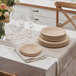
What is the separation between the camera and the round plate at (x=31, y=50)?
5.44 feet

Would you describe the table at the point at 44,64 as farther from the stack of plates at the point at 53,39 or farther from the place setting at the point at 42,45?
the stack of plates at the point at 53,39

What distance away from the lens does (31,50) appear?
5.69ft

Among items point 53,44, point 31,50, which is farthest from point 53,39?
point 31,50

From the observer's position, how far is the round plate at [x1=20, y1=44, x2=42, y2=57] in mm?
1657

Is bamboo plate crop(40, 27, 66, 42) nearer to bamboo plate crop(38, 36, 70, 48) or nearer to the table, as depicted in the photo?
bamboo plate crop(38, 36, 70, 48)

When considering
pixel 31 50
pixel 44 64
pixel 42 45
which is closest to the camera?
pixel 44 64

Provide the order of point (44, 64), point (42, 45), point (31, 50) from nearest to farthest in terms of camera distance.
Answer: point (44, 64)
point (31, 50)
point (42, 45)

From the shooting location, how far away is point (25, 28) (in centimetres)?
220

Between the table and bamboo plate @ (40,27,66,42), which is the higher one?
bamboo plate @ (40,27,66,42)

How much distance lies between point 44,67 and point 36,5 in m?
1.92

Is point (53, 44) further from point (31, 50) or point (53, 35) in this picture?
point (31, 50)

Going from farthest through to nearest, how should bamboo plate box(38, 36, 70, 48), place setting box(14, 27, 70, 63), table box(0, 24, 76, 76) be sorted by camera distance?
bamboo plate box(38, 36, 70, 48) → place setting box(14, 27, 70, 63) → table box(0, 24, 76, 76)

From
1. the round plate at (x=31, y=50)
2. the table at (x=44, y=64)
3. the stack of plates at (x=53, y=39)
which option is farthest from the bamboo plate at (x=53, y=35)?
the table at (x=44, y=64)

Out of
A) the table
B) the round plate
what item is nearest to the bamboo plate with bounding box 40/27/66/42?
the round plate
